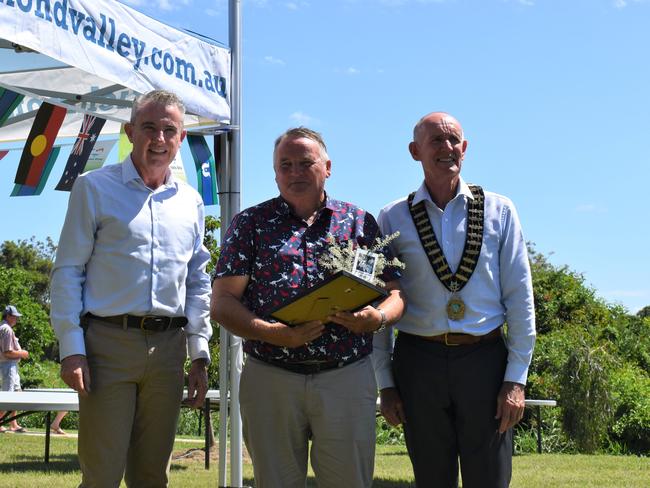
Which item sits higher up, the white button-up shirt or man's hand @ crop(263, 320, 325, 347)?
the white button-up shirt

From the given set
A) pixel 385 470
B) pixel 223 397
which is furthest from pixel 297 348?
pixel 385 470

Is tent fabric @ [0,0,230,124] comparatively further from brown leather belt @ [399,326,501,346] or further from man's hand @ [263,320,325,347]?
brown leather belt @ [399,326,501,346]

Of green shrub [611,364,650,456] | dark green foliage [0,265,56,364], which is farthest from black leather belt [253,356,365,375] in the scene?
dark green foliage [0,265,56,364]

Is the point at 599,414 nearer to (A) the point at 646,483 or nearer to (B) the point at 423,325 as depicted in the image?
(A) the point at 646,483

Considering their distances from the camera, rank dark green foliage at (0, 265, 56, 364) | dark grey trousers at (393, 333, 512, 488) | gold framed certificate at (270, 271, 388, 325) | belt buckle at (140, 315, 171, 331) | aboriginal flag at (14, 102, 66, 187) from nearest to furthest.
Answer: gold framed certificate at (270, 271, 388, 325), belt buckle at (140, 315, 171, 331), dark grey trousers at (393, 333, 512, 488), aboriginal flag at (14, 102, 66, 187), dark green foliage at (0, 265, 56, 364)

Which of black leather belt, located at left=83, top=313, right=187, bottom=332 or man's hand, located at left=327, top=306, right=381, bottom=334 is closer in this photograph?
man's hand, located at left=327, top=306, right=381, bottom=334

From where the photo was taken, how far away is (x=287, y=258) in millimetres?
3363

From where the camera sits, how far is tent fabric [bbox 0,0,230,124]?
179 inches

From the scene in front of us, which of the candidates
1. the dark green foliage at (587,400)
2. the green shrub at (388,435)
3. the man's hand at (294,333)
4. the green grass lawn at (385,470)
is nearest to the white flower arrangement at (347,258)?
the man's hand at (294,333)

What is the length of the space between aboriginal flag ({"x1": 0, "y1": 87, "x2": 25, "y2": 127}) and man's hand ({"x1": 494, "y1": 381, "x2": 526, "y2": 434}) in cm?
383

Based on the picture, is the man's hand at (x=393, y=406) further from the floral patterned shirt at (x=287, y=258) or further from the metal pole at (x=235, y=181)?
the metal pole at (x=235, y=181)

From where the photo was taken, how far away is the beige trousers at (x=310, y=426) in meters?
3.29

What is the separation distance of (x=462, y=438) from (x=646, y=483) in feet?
16.1

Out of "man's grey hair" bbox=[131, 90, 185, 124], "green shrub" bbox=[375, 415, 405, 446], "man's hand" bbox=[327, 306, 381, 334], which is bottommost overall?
"green shrub" bbox=[375, 415, 405, 446]
